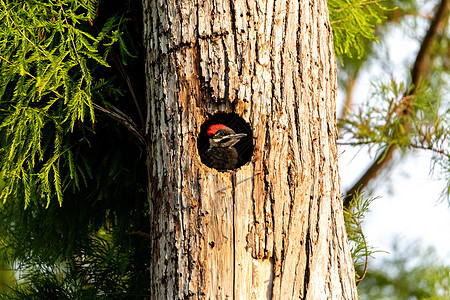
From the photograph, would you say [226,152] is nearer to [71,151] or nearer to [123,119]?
[123,119]

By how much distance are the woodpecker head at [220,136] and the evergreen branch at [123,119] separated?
403mm

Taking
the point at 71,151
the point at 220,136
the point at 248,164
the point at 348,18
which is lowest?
the point at 248,164

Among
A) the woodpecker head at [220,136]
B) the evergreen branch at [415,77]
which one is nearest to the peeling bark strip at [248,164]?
the woodpecker head at [220,136]

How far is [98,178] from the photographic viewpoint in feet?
10.3

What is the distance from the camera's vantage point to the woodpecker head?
2.95 metres

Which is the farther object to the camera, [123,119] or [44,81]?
[123,119]

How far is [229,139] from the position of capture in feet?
9.48

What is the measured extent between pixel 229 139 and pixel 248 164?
42 centimetres

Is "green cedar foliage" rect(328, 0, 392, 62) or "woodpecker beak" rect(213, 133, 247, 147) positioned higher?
"green cedar foliage" rect(328, 0, 392, 62)

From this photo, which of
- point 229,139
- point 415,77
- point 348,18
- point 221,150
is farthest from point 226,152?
point 415,77

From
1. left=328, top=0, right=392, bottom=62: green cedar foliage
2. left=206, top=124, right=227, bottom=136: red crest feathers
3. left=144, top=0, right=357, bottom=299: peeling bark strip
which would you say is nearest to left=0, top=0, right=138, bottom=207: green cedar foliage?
left=144, top=0, right=357, bottom=299: peeling bark strip

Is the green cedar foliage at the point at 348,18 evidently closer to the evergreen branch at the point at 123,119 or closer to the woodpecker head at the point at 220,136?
the woodpecker head at the point at 220,136

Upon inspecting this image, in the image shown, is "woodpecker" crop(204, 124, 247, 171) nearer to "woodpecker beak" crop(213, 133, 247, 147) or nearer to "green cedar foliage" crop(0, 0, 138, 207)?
"woodpecker beak" crop(213, 133, 247, 147)

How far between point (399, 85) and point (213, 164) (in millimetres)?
1988
